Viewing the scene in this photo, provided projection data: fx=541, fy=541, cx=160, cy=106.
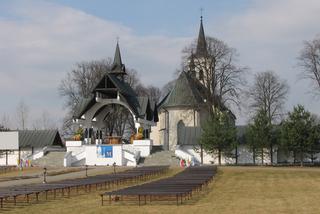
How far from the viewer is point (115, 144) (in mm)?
58062

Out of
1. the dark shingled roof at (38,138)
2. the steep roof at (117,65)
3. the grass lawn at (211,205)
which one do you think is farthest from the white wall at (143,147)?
the grass lawn at (211,205)

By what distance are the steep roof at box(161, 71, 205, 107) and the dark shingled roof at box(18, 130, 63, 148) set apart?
1608cm

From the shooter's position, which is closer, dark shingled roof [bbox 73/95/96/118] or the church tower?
the church tower

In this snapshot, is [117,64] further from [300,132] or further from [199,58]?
[300,132]

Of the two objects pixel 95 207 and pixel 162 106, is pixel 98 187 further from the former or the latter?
pixel 162 106

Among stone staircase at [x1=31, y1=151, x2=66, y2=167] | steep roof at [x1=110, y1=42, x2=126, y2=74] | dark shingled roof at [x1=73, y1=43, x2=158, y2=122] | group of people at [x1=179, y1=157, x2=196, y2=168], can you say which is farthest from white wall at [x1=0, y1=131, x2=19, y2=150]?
group of people at [x1=179, y1=157, x2=196, y2=168]

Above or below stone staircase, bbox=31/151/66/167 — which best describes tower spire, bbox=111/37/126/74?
above

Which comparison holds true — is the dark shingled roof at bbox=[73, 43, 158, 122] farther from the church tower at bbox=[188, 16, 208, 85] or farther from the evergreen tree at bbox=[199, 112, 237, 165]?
the evergreen tree at bbox=[199, 112, 237, 165]

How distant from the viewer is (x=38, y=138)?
64.2 m

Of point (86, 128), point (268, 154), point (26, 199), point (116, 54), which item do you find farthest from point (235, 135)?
point (26, 199)

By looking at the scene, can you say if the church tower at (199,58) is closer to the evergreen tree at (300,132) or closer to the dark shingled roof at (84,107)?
the evergreen tree at (300,132)

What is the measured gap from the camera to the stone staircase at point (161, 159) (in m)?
54.6

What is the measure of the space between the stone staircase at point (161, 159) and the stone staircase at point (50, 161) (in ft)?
28.6

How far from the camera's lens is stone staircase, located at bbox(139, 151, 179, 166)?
2151 inches
